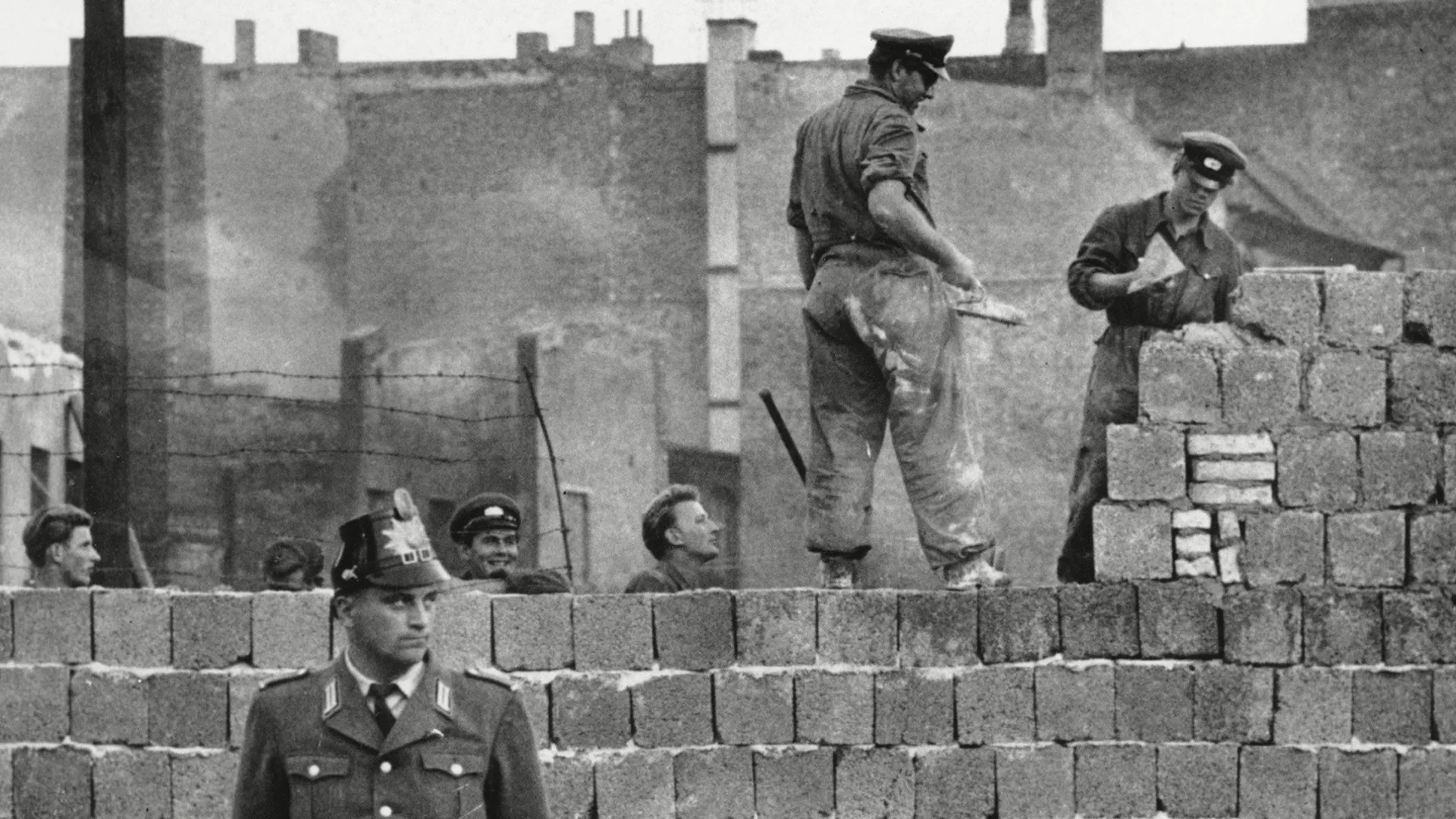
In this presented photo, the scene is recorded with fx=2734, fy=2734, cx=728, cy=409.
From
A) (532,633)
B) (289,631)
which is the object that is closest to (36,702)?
(289,631)

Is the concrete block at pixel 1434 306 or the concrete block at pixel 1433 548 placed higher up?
the concrete block at pixel 1434 306

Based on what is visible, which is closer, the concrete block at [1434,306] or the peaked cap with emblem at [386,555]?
the peaked cap with emblem at [386,555]

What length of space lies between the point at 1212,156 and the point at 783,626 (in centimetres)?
252

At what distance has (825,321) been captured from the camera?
35.2ft

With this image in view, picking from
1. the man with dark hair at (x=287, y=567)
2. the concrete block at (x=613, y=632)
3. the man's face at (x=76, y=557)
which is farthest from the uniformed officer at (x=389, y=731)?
the man with dark hair at (x=287, y=567)

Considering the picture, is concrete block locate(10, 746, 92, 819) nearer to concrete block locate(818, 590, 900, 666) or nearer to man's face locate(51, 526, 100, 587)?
man's face locate(51, 526, 100, 587)

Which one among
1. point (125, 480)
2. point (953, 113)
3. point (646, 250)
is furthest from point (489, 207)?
point (125, 480)

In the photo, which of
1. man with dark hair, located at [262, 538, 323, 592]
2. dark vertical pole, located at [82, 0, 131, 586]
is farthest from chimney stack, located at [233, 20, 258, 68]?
man with dark hair, located at [262, 538, 323, 592]

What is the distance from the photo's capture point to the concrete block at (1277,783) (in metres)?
10.4

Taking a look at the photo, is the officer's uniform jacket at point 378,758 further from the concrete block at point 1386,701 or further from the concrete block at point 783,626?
the concrete block at point 1386,701

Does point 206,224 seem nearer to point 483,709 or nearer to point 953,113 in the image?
point 953,113

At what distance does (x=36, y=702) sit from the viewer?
10961 mm

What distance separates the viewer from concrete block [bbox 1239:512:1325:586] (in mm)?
10555

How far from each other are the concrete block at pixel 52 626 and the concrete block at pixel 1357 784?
4875mm
